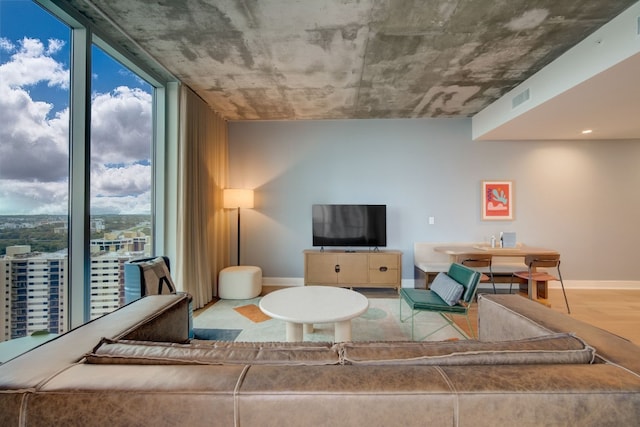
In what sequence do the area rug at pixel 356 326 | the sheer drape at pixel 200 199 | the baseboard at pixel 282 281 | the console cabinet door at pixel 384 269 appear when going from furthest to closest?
the baseboard at pixel 282 281
the console cabinet door at pixel 384 269
the sheer drape at pixel 200 199
the area rug at pixel 356 326

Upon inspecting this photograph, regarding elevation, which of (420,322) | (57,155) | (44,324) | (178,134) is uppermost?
(178,134)

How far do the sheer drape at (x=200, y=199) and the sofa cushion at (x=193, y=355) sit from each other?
2.42 m

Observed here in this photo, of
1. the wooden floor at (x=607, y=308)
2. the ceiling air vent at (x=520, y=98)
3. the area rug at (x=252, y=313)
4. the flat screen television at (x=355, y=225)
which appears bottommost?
the wooden floor at (x=607, y=308)

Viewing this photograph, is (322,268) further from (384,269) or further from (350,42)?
(350,42)

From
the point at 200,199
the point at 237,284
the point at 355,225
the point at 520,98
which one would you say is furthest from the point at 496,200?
the point at 200,199

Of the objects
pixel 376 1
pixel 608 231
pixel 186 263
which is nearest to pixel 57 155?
pixel 186 263

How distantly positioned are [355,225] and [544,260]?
2362 mm

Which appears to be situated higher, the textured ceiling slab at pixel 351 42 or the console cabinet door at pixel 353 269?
the textured ceiling slab at pixel 351 42

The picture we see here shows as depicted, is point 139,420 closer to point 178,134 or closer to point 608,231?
point 178,134

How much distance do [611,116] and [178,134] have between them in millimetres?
4876

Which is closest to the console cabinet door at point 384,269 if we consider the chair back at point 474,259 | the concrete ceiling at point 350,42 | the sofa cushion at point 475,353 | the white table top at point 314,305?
the chair back at point 474,259

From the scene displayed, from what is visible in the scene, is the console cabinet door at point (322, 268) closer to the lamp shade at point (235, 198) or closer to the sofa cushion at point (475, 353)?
the lamp shade at point (235, 198)

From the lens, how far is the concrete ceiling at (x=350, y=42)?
6.69 feet

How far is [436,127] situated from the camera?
4.41 meters
